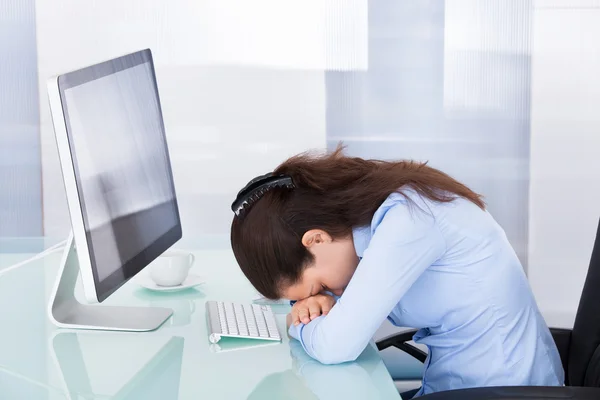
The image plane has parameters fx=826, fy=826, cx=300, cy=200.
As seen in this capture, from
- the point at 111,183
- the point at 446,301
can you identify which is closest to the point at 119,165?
the point at 111,183

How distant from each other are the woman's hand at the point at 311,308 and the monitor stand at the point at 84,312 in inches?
11.5

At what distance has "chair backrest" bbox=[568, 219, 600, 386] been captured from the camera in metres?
1.66

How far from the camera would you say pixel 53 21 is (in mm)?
3334

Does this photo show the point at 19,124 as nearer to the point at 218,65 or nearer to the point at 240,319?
the point at 218,65

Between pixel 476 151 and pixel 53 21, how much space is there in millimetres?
1809

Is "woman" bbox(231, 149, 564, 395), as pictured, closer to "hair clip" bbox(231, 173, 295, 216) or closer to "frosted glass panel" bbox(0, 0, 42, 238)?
"hair clip" bbox(231, 173, 295, 216)

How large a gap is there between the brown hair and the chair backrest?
→ 360 mm

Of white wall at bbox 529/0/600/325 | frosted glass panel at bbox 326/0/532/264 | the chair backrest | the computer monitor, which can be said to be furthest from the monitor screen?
white wall at bbox 529/0/600/325

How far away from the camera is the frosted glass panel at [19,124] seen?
3346mm

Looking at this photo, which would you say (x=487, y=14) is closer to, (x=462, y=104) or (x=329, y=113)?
(x=462, y=104)

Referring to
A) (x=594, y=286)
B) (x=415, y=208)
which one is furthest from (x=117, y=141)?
(x=594, y=286)

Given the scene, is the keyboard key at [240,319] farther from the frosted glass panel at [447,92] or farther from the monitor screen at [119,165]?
the frosted glass panel at [447,92]

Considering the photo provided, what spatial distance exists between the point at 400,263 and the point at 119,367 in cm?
52

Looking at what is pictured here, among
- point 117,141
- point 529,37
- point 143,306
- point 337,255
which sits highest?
point 529,37
